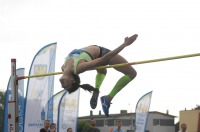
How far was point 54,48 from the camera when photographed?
15156 mm

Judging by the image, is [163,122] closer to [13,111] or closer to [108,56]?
[13,111]

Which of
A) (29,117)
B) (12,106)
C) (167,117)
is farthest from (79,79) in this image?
(167,117)

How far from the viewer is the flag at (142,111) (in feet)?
56.9

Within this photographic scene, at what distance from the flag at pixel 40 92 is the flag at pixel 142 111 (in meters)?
4.04

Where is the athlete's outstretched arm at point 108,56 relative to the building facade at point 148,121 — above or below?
above

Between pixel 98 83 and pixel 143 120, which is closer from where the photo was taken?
pixel 98 83

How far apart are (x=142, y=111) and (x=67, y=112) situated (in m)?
3.73

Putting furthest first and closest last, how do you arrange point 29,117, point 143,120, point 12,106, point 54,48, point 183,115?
point 183,115 < point 143,120 < point 54,48 < point 29,117 < point 12,106

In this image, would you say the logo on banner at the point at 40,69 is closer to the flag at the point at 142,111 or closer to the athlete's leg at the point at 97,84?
the flag at the point at 142,111

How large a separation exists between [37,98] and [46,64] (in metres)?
1.13

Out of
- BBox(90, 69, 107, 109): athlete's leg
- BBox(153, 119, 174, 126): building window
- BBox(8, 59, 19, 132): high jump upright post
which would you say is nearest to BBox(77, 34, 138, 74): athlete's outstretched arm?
BBox(90, 69, 107, 109): athlete's leg

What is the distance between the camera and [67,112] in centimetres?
1530

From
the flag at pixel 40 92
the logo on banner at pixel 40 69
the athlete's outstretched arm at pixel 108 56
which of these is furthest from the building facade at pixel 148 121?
the athlete's outstretched arm at pixel 108 56

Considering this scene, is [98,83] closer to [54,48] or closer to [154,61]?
[154,61]
